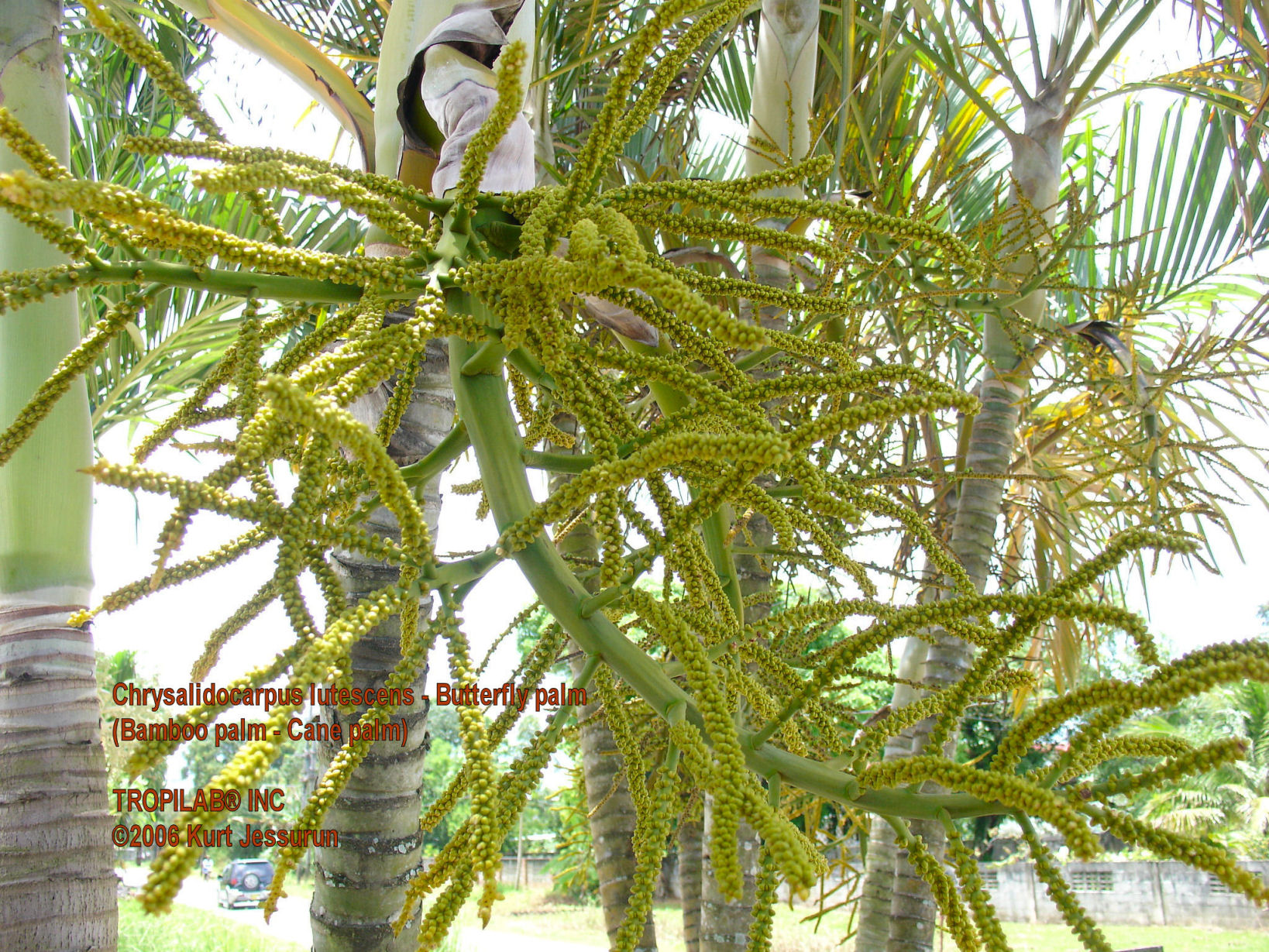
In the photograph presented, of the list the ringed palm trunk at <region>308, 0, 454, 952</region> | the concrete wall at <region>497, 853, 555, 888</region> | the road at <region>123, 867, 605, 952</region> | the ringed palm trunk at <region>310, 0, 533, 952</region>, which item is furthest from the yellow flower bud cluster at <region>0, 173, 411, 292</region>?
the concrete wall at <region>497, 853, 555, 888</region>

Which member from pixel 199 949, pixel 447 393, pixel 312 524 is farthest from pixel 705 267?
pixel 199 949

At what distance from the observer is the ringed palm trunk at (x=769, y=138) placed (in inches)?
74.1

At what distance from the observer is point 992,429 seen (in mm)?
2334

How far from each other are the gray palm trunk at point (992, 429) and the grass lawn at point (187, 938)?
4.88 m

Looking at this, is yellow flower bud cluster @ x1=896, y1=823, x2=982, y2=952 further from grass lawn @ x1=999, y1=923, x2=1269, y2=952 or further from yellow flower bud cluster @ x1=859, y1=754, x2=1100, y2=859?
grass lawn @ x1=999, y1=923, x2=1269, y2=952

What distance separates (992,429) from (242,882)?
78.5 feet

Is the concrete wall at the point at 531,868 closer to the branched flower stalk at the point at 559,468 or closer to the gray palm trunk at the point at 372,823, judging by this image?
the gray palm trunk at the point at 372,823

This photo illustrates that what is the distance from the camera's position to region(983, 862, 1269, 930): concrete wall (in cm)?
1398

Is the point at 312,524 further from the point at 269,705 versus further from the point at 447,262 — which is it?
the point at 447,262

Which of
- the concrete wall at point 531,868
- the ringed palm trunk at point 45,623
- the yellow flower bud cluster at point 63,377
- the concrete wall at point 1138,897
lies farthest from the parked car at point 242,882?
the yellow flower bud cluster at point 63,377

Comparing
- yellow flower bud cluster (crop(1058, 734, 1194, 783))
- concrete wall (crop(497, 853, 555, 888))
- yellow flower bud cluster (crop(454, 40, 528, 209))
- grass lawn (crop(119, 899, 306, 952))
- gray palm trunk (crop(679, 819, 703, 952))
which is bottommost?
concrete wall (crop(497, 853, 555, 888))

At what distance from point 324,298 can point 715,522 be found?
576 millimetres

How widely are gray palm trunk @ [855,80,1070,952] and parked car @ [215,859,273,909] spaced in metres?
21.8

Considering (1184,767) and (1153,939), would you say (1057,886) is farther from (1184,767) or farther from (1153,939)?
(1153,939)
